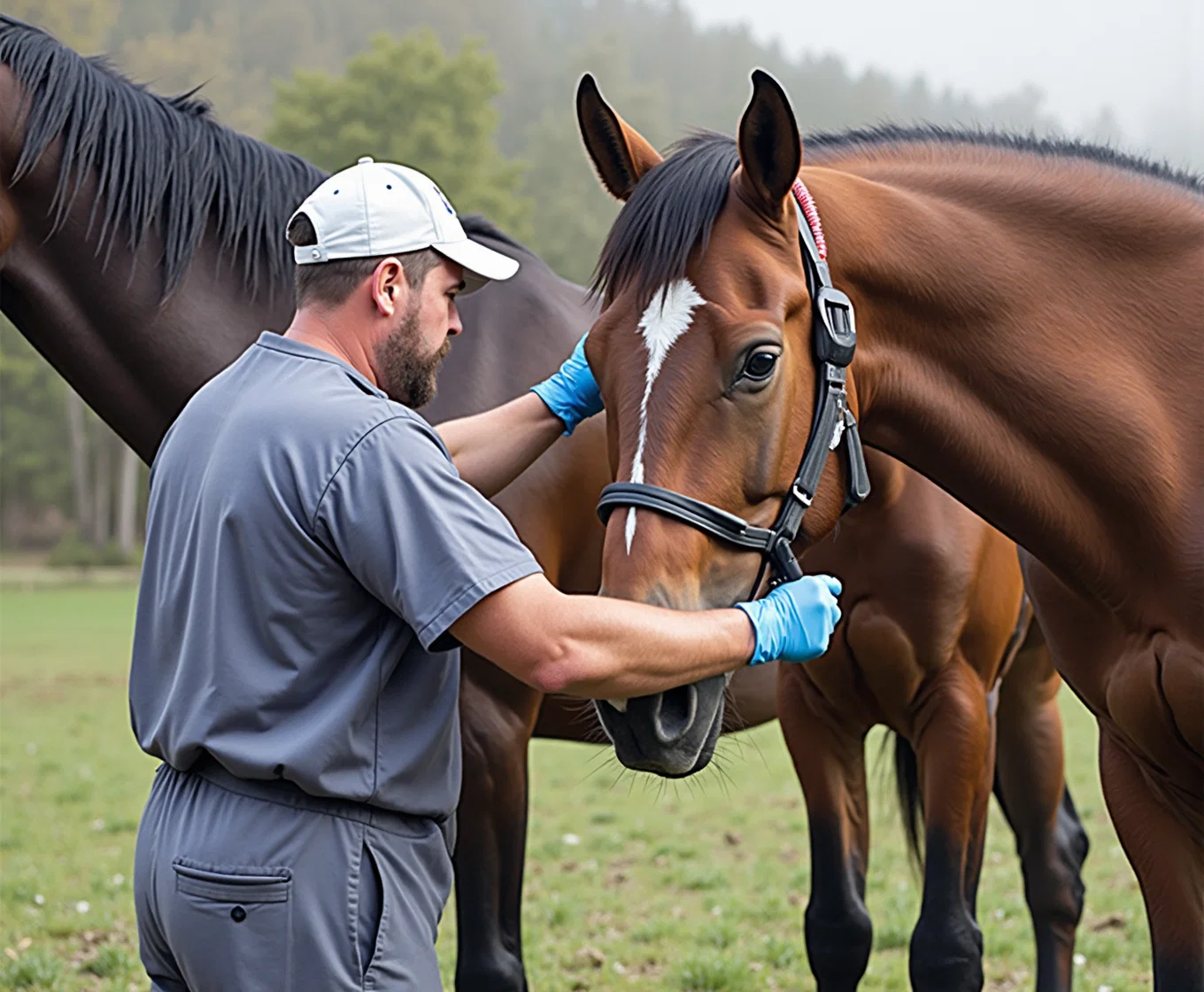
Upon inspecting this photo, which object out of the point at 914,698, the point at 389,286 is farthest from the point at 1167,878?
the point at 389,286

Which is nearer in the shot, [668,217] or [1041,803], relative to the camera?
→ [668,217]

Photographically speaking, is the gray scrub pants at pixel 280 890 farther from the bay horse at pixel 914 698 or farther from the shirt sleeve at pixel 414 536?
the bay horse at pixel 914 698

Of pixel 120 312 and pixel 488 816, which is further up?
pixel 120 312

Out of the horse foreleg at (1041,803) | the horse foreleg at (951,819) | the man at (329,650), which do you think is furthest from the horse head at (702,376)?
the horse foreleg at (1041,803)

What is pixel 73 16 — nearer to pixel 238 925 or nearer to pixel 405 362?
pixel 405 362

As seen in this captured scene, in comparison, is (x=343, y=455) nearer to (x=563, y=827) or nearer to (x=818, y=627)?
(x=818, y=627)

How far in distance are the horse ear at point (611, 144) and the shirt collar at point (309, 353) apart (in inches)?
27.4

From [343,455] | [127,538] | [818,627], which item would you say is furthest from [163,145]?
[127,538]

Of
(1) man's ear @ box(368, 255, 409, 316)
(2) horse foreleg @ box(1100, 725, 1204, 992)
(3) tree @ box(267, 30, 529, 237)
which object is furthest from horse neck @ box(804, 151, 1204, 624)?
(3) tree @ box(267, 30, 529, 237)

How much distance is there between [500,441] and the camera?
3250mm

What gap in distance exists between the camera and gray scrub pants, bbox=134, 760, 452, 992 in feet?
7.09

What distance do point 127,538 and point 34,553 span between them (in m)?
6.53

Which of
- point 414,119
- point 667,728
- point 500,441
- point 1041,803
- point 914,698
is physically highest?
point 414,119

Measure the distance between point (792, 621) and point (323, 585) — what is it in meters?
0.82
